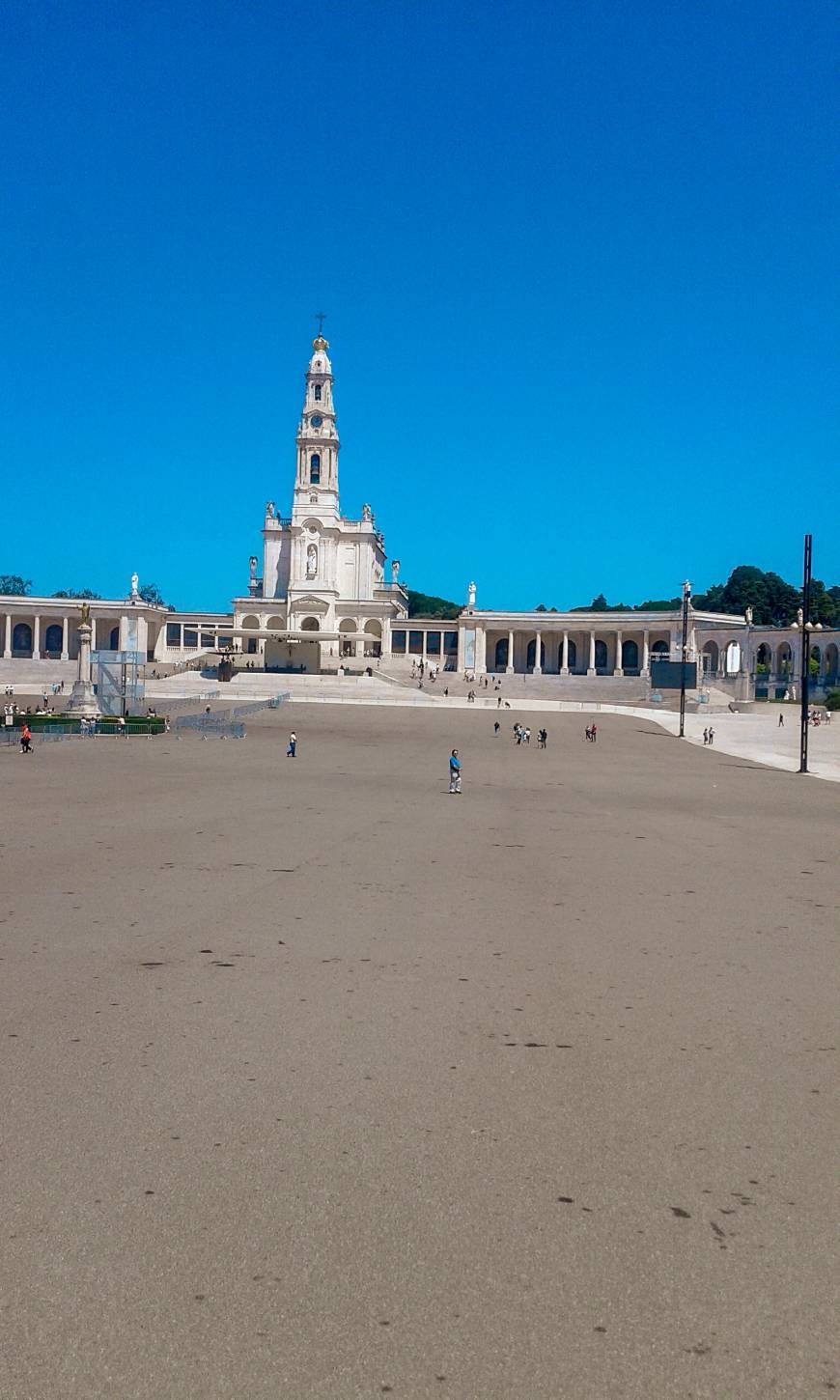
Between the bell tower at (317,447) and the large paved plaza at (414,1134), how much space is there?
332 feet

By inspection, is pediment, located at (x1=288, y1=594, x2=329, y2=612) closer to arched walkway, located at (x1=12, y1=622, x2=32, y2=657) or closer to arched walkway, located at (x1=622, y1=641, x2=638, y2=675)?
arched walkway, located at (x1=12, y1=622, x2=32, y2=657)

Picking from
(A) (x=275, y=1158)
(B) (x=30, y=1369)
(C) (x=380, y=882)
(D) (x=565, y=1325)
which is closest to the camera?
(B) (x=30, y=1369)

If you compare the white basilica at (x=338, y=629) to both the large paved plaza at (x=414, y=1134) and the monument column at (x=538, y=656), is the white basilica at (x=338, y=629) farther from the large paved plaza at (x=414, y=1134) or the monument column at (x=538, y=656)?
the large paved plaza at (x=414, y=1134)

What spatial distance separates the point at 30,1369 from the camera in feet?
12.2

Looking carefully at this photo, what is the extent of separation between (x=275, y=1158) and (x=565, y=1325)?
73.1 inches

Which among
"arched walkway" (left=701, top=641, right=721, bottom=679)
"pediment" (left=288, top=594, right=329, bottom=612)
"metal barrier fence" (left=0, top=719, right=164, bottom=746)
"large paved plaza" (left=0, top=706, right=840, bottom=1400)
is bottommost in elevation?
"large paved plaza" (left=0, top=706, right=840, bottom=1400)

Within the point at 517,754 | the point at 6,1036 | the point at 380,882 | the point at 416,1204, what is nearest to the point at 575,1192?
the point at 416,1204

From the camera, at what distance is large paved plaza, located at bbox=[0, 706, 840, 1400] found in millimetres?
3873

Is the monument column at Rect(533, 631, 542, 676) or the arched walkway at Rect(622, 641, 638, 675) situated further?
the arched walkway at Rect(622, 641, 638, 675)

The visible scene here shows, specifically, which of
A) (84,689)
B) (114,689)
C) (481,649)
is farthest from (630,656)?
(84,689)

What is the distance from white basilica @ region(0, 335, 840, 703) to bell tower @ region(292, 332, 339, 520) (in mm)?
138

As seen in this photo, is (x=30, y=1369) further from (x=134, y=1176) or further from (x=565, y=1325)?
(x=565, y=1325)

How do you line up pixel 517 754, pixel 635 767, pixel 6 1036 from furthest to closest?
pixel 517 754 → pixel 635 767 → pixel 6 1036

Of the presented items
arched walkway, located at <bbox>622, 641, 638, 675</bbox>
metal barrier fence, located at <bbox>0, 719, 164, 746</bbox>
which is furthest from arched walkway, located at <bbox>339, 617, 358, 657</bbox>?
metal barrier fence, located at <bbox>0, 719, 164, 746</bbox>
